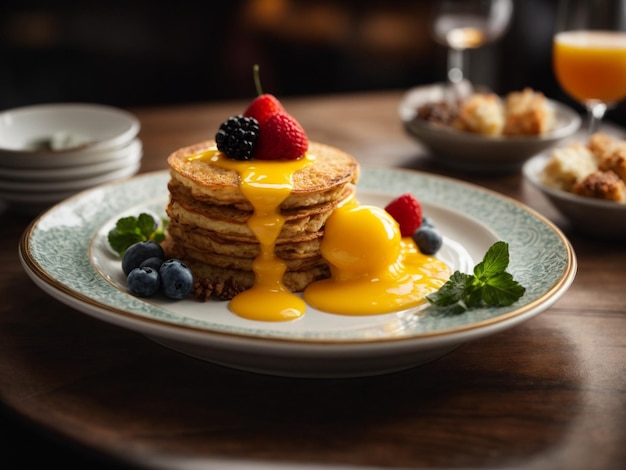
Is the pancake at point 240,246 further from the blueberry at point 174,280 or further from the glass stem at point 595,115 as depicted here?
the glass stem at point 595,115

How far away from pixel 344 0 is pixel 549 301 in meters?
3.94

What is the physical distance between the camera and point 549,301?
1276 millimetres

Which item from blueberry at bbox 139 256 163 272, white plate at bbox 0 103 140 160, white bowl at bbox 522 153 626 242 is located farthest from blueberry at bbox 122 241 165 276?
white bowl at bbox 522 153 626 242

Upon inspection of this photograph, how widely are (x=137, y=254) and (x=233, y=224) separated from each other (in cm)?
22

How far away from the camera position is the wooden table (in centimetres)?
107

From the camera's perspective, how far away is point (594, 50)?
2.44m

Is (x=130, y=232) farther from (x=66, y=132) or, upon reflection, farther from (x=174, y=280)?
(x=66, y=132)

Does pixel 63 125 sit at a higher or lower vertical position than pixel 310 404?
higher

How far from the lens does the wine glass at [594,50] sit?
7.88 feet

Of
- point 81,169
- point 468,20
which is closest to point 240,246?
point 81,169

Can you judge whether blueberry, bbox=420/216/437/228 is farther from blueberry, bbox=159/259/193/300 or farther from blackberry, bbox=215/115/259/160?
blueberry, bbox=159/259/193/300

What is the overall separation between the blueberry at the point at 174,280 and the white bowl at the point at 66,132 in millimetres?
697

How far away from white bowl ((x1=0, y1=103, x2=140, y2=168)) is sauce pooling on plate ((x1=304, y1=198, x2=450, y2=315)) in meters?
0.82

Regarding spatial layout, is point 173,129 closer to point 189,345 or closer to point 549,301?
point 189,345
